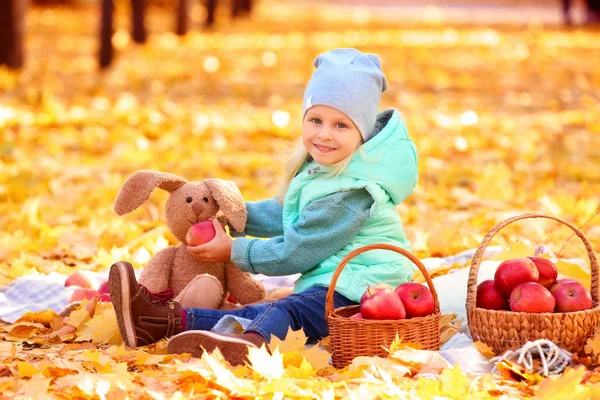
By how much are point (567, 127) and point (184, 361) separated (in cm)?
730

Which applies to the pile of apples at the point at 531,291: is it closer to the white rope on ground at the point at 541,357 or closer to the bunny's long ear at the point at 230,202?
the white rope on ground at the point at 541,357

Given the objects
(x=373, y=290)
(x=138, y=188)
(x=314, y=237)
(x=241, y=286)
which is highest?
(x=138, y=188)

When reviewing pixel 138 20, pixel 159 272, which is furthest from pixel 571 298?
pixel 138 20

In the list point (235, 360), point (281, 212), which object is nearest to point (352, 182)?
point (281, 212)

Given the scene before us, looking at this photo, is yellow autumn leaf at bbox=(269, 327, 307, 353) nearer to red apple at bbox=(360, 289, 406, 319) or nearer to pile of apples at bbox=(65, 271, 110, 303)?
red apple at bbox=(360, 289, 406, 319)

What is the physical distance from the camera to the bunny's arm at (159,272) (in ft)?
13.2

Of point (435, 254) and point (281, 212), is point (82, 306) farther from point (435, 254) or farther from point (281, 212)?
point (435, 254)

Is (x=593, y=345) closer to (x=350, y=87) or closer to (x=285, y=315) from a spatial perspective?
(x=285, y=315)

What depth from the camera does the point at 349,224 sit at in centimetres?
374

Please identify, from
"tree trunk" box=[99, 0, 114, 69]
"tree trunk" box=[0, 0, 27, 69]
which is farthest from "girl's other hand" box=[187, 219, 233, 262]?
"tree trunk" box=[99, 0, 114, 69]

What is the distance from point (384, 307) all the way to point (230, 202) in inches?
37.0

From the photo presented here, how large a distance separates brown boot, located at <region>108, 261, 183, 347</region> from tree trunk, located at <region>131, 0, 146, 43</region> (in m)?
12.6

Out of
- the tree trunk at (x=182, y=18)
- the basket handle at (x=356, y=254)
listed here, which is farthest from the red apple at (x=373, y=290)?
the tree trunk at (x=182, y=18)

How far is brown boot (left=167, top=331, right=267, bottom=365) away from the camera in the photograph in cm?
335
